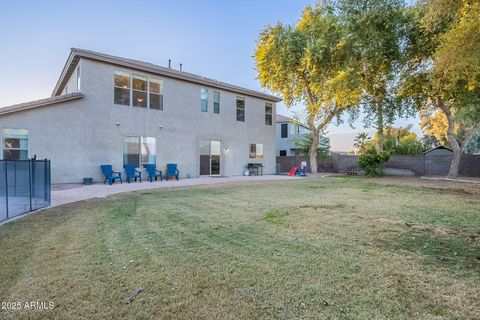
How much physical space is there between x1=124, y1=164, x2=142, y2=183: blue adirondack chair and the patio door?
398cm

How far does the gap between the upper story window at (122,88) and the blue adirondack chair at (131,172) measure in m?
3.02

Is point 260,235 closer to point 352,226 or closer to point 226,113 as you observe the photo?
point 352,226

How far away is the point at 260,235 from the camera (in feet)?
14.0

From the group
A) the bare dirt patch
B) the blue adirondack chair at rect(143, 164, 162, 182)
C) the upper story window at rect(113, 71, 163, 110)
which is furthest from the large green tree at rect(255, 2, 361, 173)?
the blue adirondack chair at rect(143, 164, 162, 182)

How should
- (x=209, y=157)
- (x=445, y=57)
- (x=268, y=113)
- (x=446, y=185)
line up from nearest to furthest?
(x=445, y=57), (x=446, y=185), (x=209, y=157), (x=268, y=113)

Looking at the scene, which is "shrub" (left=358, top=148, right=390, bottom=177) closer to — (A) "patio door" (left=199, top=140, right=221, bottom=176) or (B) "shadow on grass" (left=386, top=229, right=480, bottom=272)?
(A) "patio door" (left=199, top=140, right=221, bottom=176)

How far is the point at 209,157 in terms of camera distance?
16500 millimetres

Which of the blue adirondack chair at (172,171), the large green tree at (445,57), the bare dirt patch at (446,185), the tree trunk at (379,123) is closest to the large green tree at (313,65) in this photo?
the tree trunk at (379,123)

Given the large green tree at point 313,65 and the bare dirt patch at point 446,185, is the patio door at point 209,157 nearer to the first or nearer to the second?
the large green tree at point 313,65

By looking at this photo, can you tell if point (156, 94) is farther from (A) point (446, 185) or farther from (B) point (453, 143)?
(B) point (453, 143)

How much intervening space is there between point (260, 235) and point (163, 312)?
229 cm

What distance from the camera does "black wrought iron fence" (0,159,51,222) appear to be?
213 inches

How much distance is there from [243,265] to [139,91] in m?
12.5

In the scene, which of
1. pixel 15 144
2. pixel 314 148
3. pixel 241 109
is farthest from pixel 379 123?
pixel 15 144
